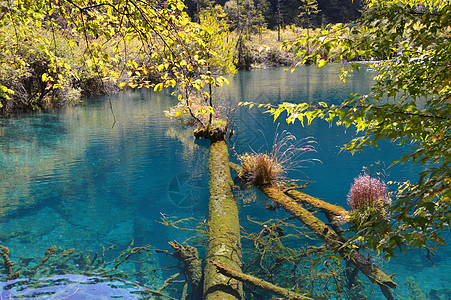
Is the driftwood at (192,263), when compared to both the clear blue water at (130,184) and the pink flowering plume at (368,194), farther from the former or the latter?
the pink flowering plume at (368,194)

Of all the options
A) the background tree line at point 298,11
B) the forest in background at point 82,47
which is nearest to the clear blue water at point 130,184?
the forest in background at point 82,47

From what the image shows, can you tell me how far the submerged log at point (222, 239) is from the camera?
3895 mm

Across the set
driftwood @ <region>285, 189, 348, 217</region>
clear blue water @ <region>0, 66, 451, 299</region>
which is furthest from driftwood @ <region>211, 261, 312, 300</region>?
driftwood @ <region>285, 189, 348, 217</region>

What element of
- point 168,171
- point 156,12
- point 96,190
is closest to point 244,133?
point 168,171

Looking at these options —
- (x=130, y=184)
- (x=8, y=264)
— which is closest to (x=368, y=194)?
(x=130, y=184)

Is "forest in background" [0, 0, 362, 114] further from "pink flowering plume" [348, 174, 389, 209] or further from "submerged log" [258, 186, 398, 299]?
"submerged log" [258, 186, 398, 299]

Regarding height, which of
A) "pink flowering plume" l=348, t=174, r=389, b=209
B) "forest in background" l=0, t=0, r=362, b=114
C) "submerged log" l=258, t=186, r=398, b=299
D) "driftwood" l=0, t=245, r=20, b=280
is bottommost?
"driftwood" l=0, t=245, r=20, b=280

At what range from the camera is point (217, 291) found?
3818 millimetres

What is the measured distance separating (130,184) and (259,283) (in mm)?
6005

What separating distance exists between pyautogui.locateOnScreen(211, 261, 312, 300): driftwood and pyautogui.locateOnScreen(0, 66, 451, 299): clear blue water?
0.99 meters

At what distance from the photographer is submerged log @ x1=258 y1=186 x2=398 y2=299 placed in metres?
4.25

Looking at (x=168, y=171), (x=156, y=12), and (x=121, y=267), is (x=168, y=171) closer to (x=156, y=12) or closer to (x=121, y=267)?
(x=121, y=267)

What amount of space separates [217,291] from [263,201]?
3876 millimetres

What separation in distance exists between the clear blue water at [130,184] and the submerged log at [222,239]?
0.50 metres
